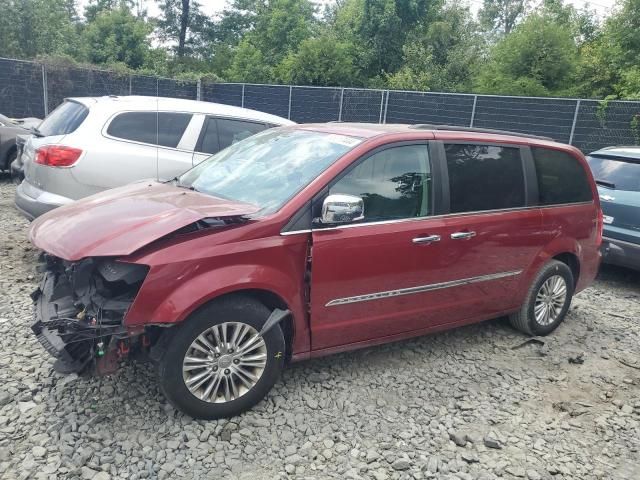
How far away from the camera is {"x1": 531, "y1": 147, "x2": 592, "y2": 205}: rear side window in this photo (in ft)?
15.4

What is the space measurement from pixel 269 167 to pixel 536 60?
16977 mm

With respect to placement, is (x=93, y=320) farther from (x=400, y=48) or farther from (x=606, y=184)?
(x=400, y=48)

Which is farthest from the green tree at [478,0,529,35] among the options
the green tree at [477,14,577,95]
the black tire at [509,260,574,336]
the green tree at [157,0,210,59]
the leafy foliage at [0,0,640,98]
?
the black tire at [509,260,574,336]

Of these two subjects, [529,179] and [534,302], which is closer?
[529,179]

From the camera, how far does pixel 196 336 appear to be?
3049 mm

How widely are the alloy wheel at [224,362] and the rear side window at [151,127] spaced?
3.52 meters

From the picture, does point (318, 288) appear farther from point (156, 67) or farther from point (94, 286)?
point (156, 67)

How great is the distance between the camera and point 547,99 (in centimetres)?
1240

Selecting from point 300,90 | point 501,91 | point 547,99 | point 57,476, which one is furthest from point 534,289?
point 501,91

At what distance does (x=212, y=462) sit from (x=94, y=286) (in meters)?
1.20

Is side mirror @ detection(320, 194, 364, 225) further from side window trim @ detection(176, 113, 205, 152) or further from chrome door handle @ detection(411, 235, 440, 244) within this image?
side window trim @ detection(176, 113, 205, 152)

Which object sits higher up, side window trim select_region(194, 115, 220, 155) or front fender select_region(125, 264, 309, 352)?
side window trim select_region(194, 115, 220, 155)

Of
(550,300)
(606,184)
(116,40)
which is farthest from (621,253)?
(116,40)

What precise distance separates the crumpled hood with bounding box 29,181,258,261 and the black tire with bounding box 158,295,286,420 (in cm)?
51
